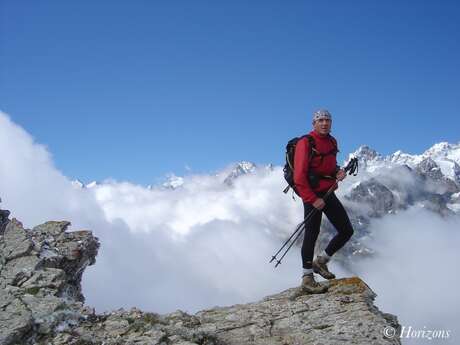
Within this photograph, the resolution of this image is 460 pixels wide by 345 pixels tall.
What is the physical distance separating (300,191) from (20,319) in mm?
7555

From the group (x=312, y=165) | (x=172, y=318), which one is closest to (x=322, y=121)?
(x=312, y=165)

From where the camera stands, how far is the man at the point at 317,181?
39.5 feet

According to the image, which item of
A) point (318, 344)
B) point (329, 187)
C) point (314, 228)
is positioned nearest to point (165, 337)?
point (318, 344)

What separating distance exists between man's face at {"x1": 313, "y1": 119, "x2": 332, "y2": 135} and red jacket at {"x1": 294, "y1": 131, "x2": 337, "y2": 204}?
14 centimetres

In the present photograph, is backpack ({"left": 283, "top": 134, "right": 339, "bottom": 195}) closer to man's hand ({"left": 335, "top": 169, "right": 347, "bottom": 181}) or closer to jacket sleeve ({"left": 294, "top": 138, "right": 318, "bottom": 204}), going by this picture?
jacket sleeve ({"left": 294, "top": 138, "right": 318, "bottom": 204})

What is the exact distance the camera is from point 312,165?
12336 millimetres

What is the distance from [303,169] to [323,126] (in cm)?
135

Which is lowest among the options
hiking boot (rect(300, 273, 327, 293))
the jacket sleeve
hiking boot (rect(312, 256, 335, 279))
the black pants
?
hiking boot (rect(300, 273, 327, 293))

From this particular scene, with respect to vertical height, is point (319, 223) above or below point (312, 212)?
below

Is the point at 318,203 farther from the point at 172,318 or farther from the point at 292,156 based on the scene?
the point at 172,318

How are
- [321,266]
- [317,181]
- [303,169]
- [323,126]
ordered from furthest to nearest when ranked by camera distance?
[321,266], [317,181], [323,126], [303,169]

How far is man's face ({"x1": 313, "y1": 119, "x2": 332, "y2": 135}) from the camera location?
1225 cm

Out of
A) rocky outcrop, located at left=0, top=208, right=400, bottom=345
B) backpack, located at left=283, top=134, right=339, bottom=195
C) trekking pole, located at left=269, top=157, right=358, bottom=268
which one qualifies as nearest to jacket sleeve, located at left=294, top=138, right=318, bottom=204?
backpack, located at left=283, top=134, right=339, bottom=195

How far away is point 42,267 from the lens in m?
13.6
